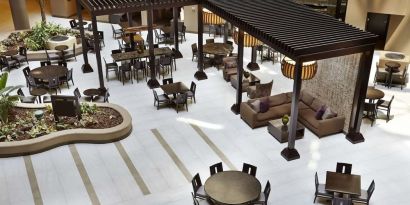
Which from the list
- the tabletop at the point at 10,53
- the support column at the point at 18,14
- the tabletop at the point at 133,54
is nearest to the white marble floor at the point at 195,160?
the tabletop at the point at 133,54

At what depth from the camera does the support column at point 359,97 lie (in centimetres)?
1220

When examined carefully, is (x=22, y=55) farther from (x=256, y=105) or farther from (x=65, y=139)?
(x=256, y=105)

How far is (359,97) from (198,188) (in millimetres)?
5711

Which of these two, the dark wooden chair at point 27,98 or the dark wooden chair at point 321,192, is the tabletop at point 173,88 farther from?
the dark wooden chair at point 321,192

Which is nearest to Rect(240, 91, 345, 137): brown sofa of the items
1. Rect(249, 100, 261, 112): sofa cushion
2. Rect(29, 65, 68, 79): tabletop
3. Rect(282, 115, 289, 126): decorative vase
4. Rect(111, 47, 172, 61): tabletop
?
Rect(249, 100, 261, 112): sofa cushion

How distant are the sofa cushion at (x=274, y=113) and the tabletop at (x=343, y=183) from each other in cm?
371

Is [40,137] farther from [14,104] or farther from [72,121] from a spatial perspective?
[14,104]

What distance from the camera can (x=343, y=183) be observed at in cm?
1051

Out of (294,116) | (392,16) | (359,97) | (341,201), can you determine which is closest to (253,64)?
(359,97)

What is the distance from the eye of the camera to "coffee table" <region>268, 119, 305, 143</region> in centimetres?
1315

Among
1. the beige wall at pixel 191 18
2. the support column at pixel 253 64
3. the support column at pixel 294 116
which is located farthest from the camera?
the beige wall at pixel 191 18

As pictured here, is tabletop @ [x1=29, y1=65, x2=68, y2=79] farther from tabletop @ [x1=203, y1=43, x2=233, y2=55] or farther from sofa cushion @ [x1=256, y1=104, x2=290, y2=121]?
sofa cushion @ [x1=256, y1=104, x2=290, y2=121]

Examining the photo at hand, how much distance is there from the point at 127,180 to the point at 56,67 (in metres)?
7.54

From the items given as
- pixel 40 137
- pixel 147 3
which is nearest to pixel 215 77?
pixel 147 3
